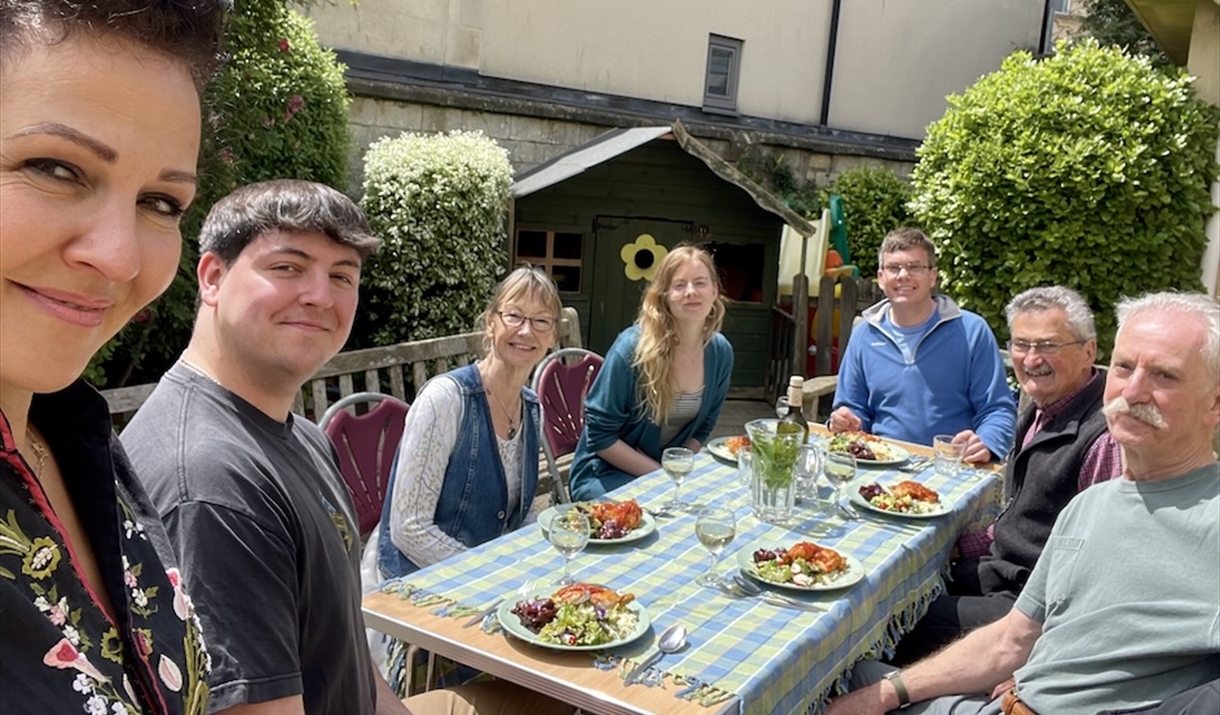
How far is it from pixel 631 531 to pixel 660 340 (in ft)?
5.17

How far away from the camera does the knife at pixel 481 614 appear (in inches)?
92.7

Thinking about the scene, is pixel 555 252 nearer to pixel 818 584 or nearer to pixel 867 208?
pixel 867 208

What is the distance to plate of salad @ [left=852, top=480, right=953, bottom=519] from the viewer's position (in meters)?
3.44

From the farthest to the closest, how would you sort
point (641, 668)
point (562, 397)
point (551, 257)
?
point (551, 257) → point (562, 397) → point (641, 668)

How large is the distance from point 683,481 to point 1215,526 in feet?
6.20

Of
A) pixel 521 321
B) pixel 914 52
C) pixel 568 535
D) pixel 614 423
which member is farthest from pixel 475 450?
pixel 914 52

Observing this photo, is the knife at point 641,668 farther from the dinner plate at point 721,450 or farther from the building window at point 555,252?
the building window at point 555,252

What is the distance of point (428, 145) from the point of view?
23.6ft

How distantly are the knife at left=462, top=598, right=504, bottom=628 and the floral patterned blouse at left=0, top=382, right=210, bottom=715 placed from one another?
1223 millimetres

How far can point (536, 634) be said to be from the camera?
2.26m

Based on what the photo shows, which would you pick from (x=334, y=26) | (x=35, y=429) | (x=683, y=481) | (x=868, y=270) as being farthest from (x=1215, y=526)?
(x=868, y=270)

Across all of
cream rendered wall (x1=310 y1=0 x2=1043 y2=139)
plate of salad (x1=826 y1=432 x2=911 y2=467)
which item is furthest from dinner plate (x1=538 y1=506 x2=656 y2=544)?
cream rendered wall (x1=310 y1=0 x2=1043 y2=139)

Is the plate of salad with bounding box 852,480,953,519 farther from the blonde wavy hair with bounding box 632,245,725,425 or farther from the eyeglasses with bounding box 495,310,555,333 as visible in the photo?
the eyeglasses with bounding box 495,310,555,333

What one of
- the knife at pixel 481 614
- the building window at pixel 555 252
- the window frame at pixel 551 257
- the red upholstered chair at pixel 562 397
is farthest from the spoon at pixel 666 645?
the building window at pixel 555 252
